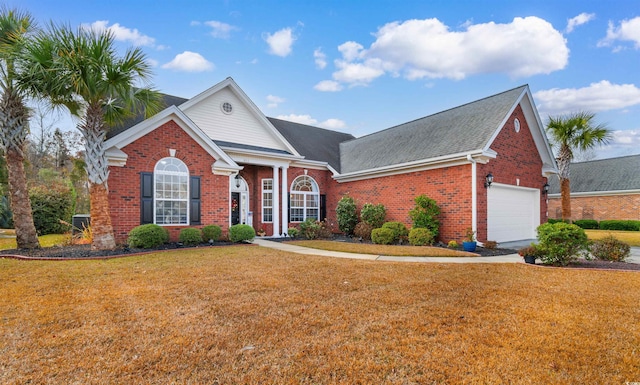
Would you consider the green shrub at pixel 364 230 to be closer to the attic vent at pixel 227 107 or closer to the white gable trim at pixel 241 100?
the white gable trim at pixel 241 100

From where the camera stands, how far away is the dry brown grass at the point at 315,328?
2.72 m

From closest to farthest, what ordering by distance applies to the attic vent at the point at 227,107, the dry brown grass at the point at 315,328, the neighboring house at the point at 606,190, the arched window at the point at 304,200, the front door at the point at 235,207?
the dry brown grass at the point at 315,328 → the attic vent at the point at 227,107 → the front door at the point at 235,207 → the arched window at the point at 304,200 → the neighboring house at the point at 606,190

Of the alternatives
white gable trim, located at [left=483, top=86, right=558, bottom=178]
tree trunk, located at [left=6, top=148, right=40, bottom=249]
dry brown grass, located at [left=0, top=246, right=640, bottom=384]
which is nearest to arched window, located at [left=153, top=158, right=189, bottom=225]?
tree trunk, located at [left=6, top=148, right=40, bottom=249]

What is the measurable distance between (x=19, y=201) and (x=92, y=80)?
4.54 m

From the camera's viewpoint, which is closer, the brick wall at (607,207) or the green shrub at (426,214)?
the green shrub at (426,214)

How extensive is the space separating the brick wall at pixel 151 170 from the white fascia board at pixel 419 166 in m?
6.67

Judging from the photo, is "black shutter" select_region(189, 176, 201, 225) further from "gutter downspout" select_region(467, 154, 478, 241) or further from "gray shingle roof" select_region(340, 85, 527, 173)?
"gutter downspout" select_region(467, 154, 478, 241)

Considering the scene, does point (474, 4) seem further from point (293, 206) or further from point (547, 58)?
point (293, 206)

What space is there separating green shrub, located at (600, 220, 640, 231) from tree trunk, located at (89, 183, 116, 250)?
30.6m

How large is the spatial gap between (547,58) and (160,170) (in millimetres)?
17954

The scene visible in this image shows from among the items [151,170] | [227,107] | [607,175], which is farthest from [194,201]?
[607,175]

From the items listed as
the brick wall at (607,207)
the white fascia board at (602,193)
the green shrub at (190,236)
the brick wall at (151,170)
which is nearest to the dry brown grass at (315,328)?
the brick wall at (151,170)

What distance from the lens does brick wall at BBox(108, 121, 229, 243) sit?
1034cm

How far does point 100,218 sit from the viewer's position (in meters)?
9.24
